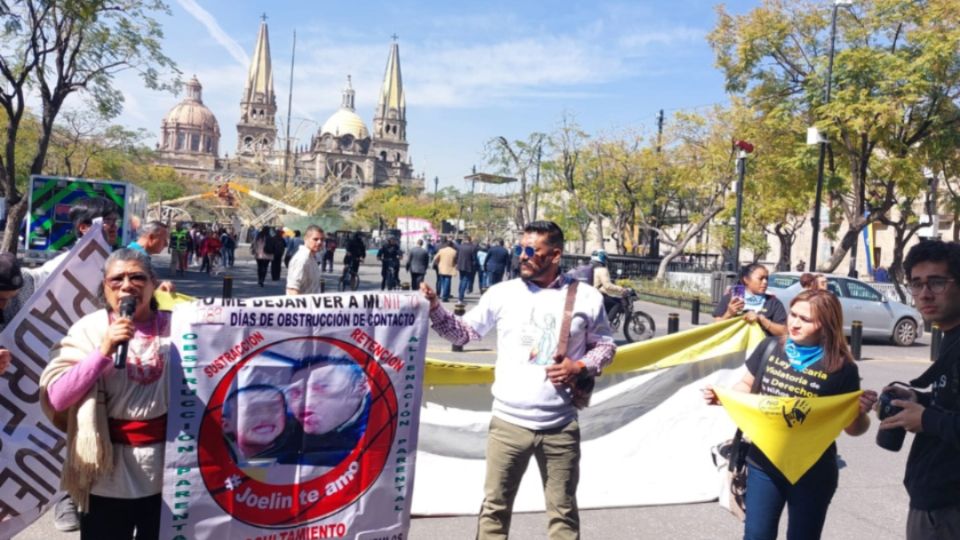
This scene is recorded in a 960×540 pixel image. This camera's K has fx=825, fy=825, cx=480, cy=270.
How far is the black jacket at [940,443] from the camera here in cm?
274

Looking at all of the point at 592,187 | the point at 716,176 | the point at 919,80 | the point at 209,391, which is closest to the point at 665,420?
the point at 209,391

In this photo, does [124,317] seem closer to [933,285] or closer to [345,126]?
[933,285]

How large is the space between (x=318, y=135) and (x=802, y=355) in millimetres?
157022

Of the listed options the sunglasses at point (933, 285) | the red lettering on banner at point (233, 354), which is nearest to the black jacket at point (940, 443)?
the sunglasses at point (933, 285)

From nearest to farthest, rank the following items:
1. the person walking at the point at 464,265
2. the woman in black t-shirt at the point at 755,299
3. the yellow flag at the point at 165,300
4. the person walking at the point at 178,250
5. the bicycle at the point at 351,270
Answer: the yellow flag at the point at 165,300 < the woman in black t-shirt at the point at 755,299 < the person walking at the point at 464,265 < the bicycle at the point at 351,270 < the person walking at the point at 178,250

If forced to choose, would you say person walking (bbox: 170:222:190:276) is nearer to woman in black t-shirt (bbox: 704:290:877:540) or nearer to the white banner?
the white banner

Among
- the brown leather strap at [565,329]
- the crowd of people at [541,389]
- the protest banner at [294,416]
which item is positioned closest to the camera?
the crowd of people at [541,389]

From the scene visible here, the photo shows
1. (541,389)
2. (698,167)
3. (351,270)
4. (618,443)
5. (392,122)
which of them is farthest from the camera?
(392,122)

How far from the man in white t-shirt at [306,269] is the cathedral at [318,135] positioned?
413 feet

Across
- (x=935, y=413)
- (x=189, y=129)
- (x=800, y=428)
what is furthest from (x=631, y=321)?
(x=189, y=129)

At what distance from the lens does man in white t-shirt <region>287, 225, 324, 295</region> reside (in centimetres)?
904

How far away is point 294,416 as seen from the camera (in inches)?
134

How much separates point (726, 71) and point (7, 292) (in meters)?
25.3

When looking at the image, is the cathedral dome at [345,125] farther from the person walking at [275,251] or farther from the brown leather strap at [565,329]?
the brown leather strap at [565,329]
